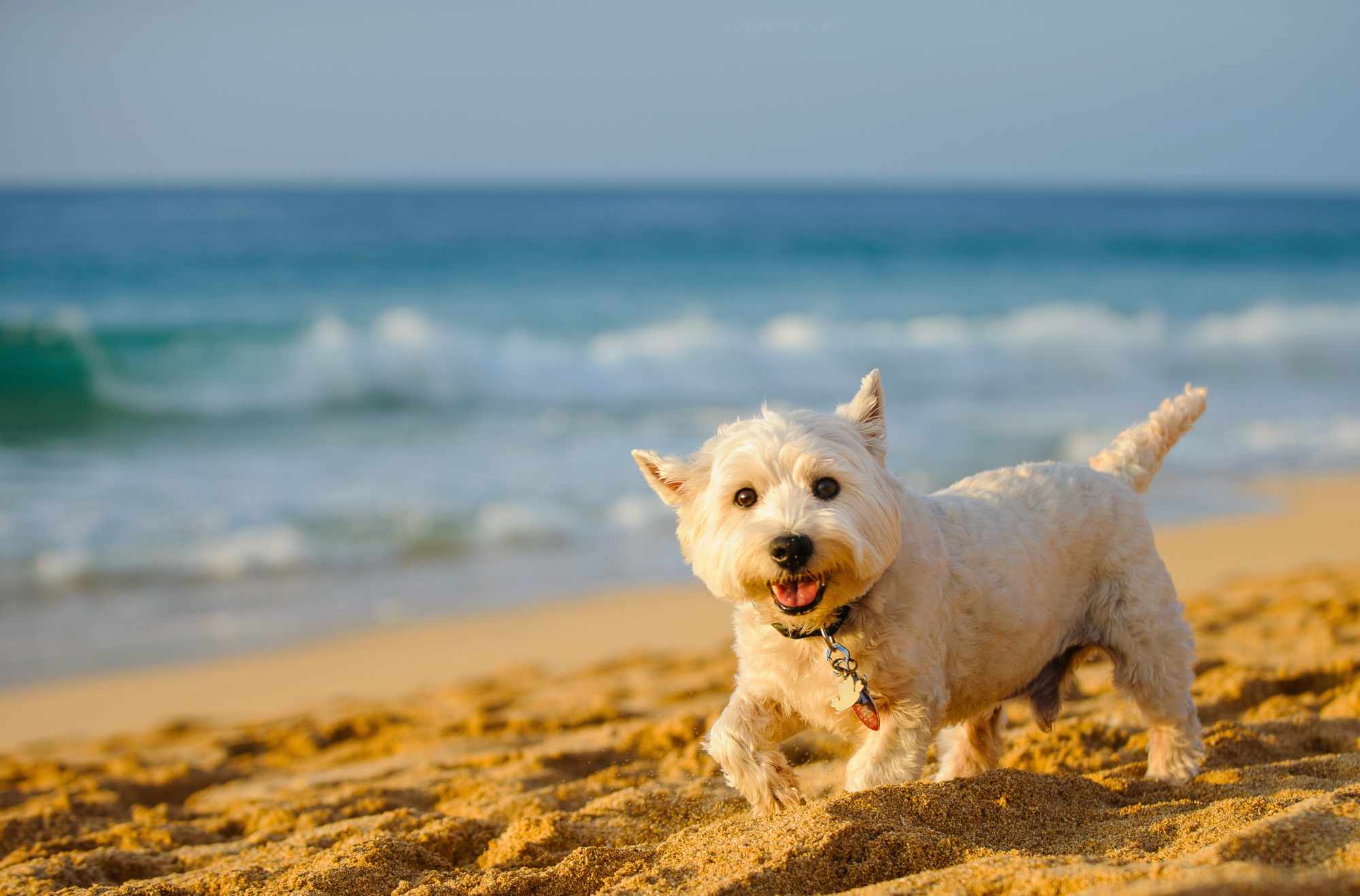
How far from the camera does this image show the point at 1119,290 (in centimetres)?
3045

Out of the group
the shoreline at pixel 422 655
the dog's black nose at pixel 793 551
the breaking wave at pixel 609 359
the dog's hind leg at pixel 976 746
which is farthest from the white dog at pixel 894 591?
the breaking wave at pixel 609 359

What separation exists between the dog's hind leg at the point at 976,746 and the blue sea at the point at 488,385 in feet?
16.6

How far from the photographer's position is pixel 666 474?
368 cm

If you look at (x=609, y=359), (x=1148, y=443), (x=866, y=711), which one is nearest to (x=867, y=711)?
(x=866, y=711)

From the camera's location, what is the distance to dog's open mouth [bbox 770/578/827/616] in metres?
3.31

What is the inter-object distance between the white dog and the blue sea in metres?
5.54

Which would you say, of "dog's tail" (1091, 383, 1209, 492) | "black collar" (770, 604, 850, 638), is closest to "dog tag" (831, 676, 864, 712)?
"black collar" (770, 604, 850, 638)

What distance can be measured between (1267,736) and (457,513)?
766 centimetres

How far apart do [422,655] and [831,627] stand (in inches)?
200

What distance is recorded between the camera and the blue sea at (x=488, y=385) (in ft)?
31.5

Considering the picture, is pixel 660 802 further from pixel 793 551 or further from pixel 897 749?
pixel 793 551

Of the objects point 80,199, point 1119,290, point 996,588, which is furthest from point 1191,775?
point 80,199

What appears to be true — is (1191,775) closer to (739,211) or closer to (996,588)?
(996,588)

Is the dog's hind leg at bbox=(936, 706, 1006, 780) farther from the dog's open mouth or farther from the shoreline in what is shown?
the shoreline
